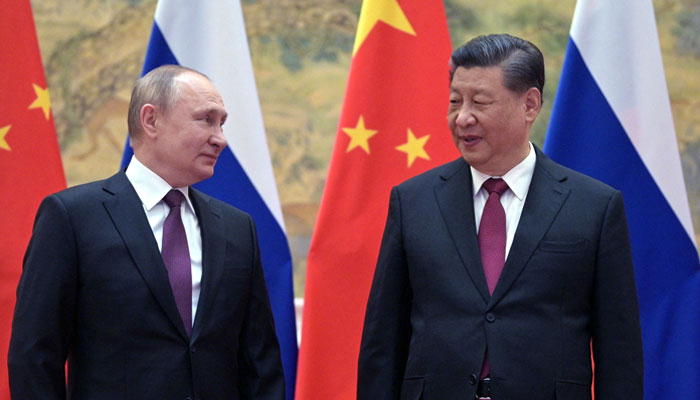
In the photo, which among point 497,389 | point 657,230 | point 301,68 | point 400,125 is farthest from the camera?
point 301,68

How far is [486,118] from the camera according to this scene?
2480 millimetres

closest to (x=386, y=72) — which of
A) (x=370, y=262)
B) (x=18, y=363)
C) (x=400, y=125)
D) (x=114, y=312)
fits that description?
(x=400, y=125)

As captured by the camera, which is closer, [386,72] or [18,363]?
[18,363]

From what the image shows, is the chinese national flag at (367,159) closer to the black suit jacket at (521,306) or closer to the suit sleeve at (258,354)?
the suit sleeve at (258,354)

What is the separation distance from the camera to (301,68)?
17.6 ft

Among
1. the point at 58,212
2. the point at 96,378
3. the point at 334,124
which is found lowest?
the point at 96,378

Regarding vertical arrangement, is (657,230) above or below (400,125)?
below

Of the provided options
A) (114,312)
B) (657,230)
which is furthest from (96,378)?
(657,230)

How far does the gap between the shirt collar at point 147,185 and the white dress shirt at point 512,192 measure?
94cm

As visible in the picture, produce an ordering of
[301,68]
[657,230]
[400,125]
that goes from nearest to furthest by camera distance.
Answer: [657,230] < [400,125] < [301,68]

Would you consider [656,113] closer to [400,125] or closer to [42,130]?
[400,125]

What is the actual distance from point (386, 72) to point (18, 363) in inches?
79.3

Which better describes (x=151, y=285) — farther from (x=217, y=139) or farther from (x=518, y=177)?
(x=518, y=177)

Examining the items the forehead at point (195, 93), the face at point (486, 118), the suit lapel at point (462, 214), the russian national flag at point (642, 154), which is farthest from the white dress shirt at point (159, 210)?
the russian national flag at point (642, 154)
